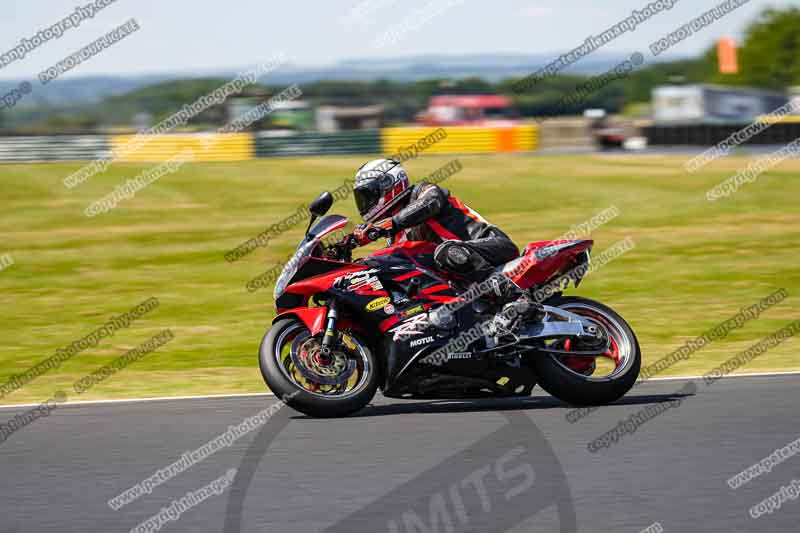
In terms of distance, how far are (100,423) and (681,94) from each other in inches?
1789

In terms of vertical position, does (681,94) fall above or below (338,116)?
below

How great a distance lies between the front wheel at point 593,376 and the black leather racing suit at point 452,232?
0.58 m

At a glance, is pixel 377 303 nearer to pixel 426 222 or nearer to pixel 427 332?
pixel 427 332

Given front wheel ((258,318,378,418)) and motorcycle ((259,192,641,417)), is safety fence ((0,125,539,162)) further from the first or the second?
front wheel ((258,318,378,418))

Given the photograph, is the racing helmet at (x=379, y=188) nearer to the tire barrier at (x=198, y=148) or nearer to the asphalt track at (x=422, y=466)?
the asphalt track at (x=422, y=466)

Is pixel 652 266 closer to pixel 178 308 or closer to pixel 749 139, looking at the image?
pixel 178 308

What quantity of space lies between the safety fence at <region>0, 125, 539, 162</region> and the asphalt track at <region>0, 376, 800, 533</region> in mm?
29304

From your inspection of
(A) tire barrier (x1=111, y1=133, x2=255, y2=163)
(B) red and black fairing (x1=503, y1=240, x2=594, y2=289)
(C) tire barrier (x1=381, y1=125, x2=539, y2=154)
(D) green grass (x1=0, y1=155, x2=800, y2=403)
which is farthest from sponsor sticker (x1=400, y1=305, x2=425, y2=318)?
(C) tire barrier (x1=381, y1=125, x2=539, y2=154)

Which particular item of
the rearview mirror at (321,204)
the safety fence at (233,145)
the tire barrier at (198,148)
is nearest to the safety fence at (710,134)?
the safety fence at (233,145)

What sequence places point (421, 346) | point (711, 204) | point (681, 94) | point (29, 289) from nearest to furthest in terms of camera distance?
1. point (421, 346)
2. point (29, 289)
3. point (711, 204)
4. point (681, 94)

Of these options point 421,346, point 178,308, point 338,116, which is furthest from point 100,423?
point 338,116

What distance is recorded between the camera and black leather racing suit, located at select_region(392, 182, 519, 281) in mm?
7395

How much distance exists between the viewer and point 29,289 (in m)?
14.7

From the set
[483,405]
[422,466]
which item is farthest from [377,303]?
[422,466]
